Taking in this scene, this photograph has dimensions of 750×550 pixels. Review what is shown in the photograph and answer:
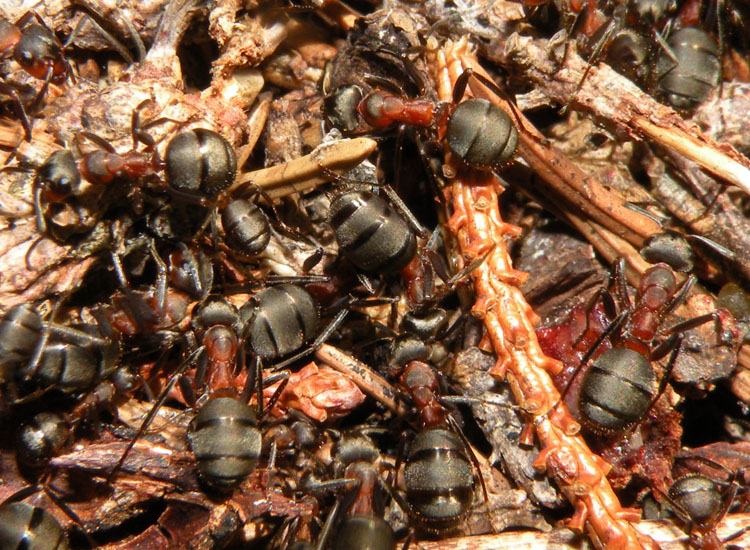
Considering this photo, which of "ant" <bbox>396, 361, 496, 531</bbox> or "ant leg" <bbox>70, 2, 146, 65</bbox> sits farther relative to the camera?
"ant leg" <bbox>70, 2, 146, 65</bbox>

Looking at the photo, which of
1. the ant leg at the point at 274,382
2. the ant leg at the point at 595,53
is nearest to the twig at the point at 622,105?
the ant leg at the point at 595,53

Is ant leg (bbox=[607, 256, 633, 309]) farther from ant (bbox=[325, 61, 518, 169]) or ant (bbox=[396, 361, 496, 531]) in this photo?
ant (bbox=[396, 361, 496, 531])

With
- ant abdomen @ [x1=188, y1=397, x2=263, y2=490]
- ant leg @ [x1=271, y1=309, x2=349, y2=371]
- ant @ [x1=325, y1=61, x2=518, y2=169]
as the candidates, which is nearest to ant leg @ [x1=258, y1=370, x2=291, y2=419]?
ant leg @ [x1=271, y1=309, x2=349, y2=371]

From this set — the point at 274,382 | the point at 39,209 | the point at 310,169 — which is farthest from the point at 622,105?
the point at 39,209

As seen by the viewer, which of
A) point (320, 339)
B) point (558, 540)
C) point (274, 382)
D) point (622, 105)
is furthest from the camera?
point (622, 105)

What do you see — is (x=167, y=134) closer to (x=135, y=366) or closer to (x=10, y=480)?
(x=135, y=366)

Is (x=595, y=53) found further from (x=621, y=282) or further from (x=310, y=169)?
(x=310, y=169)

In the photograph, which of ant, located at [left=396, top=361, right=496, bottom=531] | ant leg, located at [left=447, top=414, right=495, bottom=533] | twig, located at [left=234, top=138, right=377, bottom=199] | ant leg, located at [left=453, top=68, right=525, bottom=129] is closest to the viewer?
ant, located at [left=396, top=361, right=496, bottom=531]

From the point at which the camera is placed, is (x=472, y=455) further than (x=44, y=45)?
No

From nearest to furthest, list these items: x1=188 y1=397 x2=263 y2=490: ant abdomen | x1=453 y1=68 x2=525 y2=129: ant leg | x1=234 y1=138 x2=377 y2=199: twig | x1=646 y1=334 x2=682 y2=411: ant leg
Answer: x1=188 y1=397 x2=263 y2=490: ant abdomen < x1=646 y1=334 x2=682 y2=411: ant leg < x1=234 y1=138 x2=377 y2=199: twig < x1=453 y1=68 x2=525 y2=129: ant leg

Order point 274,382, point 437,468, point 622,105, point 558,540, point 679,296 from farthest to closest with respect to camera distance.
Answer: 1. point 679,296
2. point 622,105
3. point 274,382
4. point 437,468
5. point 558,540
